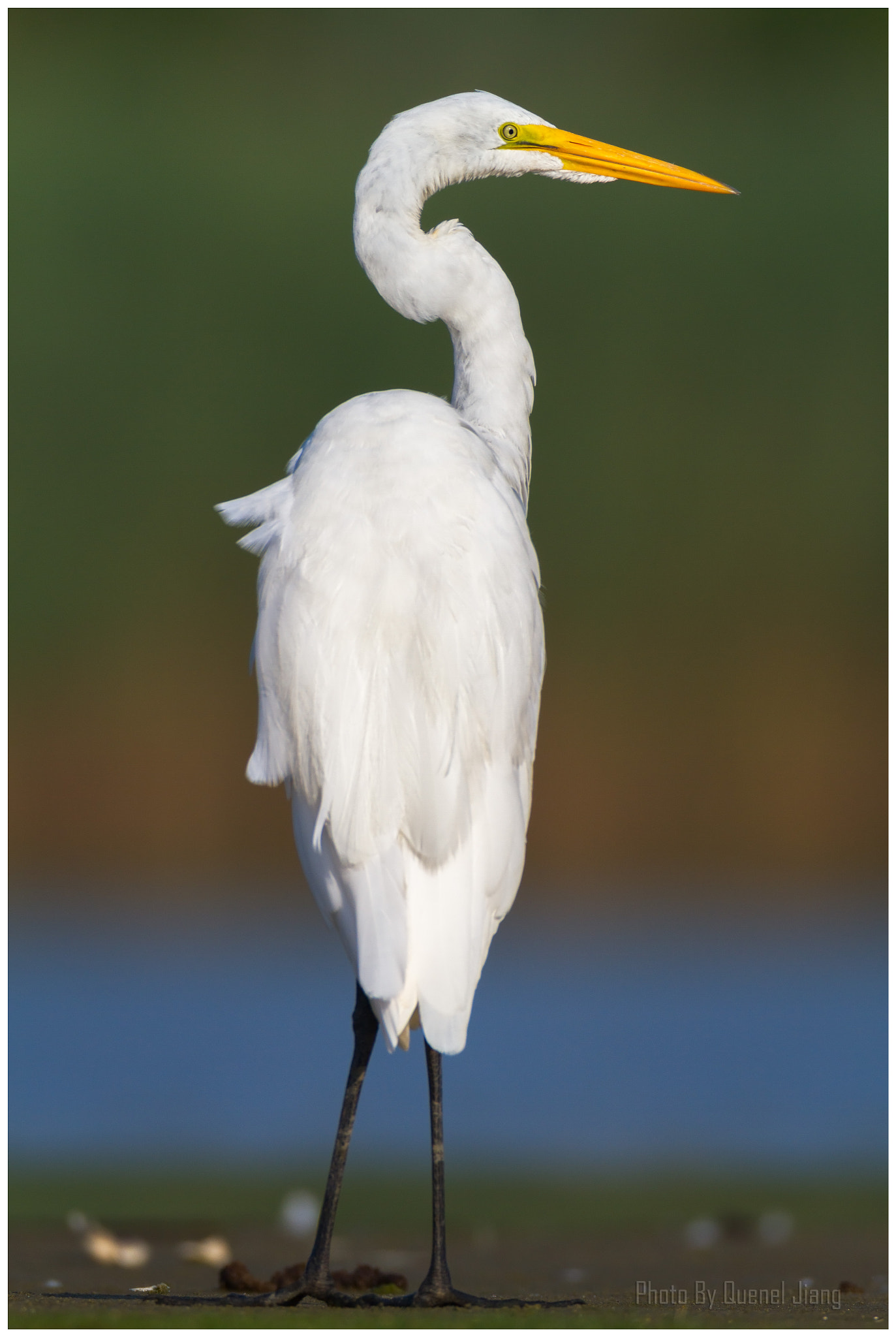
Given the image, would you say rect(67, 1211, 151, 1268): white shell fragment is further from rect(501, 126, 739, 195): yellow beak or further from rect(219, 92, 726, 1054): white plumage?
rect(501, 126, 739, 195): yellow beak

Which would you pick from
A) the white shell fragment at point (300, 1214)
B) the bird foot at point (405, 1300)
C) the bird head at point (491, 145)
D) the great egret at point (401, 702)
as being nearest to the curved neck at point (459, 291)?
the bird head at point (491, 145)

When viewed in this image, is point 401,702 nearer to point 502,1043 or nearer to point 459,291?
point 459,291

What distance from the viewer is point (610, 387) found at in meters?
10.6

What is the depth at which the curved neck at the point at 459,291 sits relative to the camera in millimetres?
3398

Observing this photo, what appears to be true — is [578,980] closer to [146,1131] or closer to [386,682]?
[146,1131]

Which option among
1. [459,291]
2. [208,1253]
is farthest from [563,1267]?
[459,291]

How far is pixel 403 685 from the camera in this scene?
2.80 m

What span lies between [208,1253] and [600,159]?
2.66 metres

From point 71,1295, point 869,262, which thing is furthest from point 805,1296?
point 869,262

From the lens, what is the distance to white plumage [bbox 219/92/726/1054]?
267cm

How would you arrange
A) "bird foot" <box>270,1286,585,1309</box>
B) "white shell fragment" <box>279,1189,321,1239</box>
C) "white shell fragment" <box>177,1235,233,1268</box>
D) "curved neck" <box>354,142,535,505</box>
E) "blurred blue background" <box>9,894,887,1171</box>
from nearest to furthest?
"bird foot" <box>270,1286,585,1309</box>
"curved neck" <box>354,142,535,505</box>
"white shell fragment" <box>177,1235,233,1268</box>
"white shell fragment" <box>279,1189,321,1239</box>
"blurred blue background" <box>9,894,887,1171</box>

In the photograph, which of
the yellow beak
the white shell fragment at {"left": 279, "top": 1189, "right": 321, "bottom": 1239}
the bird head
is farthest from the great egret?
the white shell fragment at {"left": 279, "top": 1189, "right": 321, "bottom": 1239}

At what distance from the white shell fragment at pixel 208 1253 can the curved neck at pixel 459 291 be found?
183 cm

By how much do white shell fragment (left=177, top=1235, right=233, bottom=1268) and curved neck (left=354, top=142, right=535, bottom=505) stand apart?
1828mm
